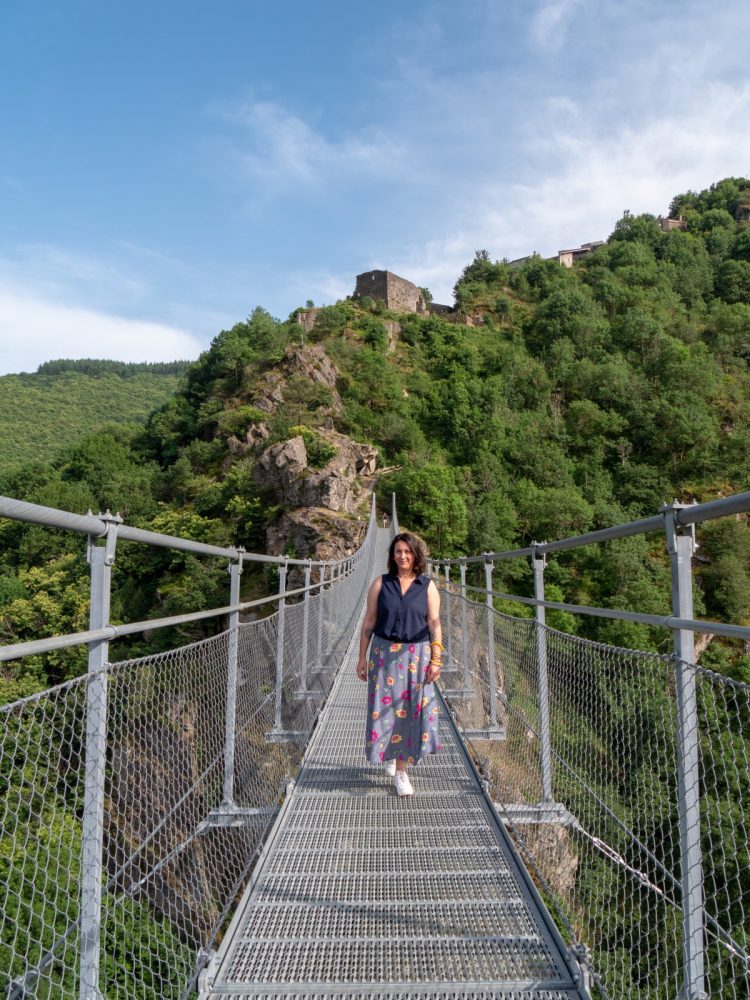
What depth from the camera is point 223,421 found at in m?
27.8

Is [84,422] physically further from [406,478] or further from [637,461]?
[637,461]

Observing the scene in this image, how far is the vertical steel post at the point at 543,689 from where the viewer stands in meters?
2.29

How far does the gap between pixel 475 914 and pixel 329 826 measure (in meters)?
0.78

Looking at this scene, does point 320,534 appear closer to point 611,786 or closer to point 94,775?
point 611,786

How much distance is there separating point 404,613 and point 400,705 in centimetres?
39

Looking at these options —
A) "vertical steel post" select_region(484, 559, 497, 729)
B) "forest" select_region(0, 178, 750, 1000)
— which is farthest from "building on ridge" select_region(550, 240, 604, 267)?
"vertical steel post" select_region(484, 559, 497, 729)

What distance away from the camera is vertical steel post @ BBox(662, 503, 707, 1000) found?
116 cm

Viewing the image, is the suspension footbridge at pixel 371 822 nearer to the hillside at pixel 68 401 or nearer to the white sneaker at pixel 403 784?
the white sneaker at pixel 403 784

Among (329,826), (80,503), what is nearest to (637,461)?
(80,503)

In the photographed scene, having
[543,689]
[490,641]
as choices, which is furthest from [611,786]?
[490,641]

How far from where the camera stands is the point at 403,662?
256 centimetres

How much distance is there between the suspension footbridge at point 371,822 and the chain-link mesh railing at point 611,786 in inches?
0.6

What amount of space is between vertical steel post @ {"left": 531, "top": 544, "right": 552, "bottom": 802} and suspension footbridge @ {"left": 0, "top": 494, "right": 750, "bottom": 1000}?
1 centimetres

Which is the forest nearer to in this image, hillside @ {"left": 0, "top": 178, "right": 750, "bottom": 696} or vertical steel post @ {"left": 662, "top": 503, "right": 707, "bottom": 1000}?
hillside @ {"left": 0, "top": 178, "right": 750, "bottom": 696}
